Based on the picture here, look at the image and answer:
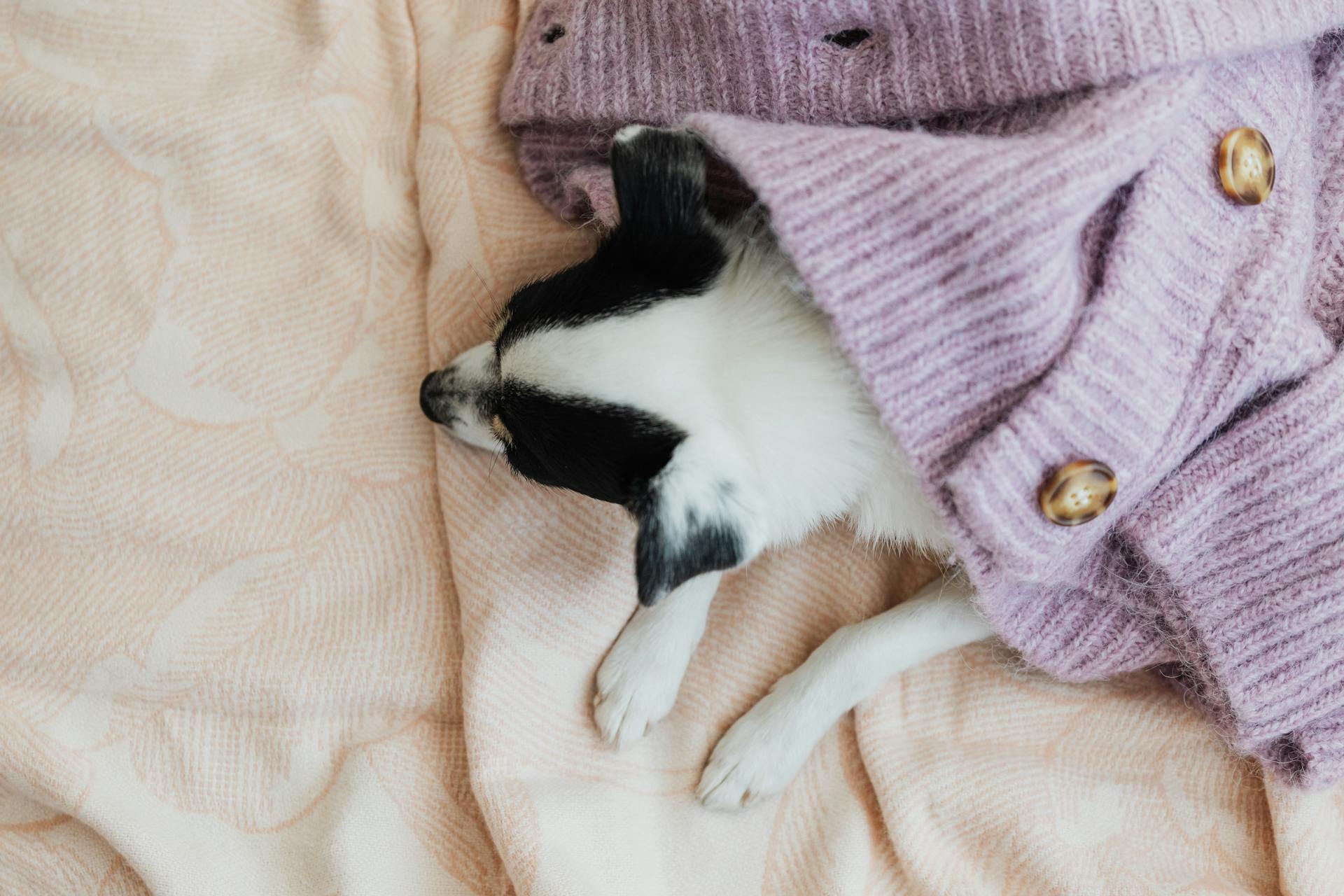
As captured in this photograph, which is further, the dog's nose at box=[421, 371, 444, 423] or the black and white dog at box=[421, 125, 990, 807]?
the dog's nose at box=[421, 371, 444, 423]

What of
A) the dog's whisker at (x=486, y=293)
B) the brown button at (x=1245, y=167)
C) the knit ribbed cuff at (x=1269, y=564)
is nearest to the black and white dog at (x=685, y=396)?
the dog's whisker at (x=486, y=293)

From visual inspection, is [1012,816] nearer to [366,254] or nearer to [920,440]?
[920,440]

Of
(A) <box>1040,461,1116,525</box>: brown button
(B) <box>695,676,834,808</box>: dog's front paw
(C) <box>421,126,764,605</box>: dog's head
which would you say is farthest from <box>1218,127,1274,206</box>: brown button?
(B) <box>695,676,834,808</box>: dog's front paw

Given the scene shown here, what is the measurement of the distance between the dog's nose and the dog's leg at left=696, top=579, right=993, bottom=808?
56 centimetres

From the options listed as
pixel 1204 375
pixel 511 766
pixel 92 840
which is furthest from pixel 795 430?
pixel 92 840

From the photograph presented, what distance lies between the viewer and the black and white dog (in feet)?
3.25

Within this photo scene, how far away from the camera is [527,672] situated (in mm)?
1202

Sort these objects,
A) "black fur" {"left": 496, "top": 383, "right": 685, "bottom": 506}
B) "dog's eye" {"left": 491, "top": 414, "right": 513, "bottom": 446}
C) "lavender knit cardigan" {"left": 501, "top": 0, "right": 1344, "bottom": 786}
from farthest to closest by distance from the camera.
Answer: "dog's eye" {"left": 491, "top": 414, "right": 513, "bottom": 446} < "black fur" {"left": 496, "top": 383, "right": 685, "bottom": 506} < "lavender knit cardigan" {"left": 501, "top": 0, "right": 1344, "bottom": 786}

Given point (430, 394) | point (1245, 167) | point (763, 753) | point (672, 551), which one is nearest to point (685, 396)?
point (672, 551)

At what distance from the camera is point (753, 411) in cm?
102

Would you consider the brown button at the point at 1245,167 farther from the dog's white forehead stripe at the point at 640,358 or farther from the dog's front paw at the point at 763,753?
the dog's front paw at the point at 763,753

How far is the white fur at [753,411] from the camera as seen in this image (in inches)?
39.8

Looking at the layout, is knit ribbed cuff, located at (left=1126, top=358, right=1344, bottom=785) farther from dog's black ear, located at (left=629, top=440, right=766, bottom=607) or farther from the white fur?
dog's black ear, located at (left=629, top=440, right=766, bottom=607)

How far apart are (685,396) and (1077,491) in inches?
15.8
